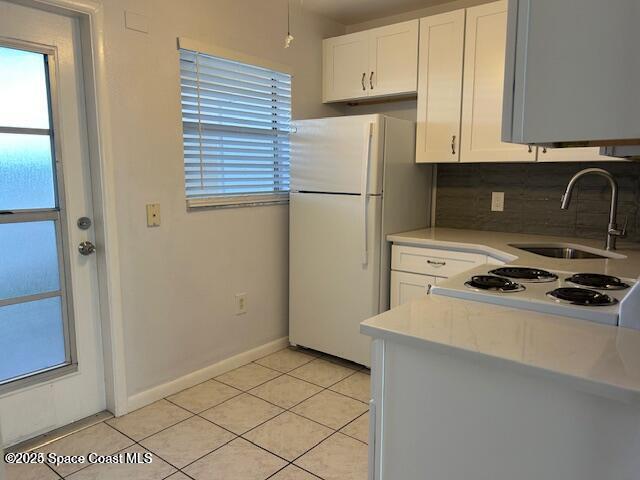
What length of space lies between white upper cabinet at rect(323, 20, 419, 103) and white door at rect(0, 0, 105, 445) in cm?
174

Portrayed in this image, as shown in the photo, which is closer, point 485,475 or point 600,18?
point 600,18

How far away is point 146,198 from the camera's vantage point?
8.07 feet

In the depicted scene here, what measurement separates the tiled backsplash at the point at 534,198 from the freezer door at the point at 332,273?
2.52 feet

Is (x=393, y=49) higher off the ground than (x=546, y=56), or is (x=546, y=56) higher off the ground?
(x=393, y=49)

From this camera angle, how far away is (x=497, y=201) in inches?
123

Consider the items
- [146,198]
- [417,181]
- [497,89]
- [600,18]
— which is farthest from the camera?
[417,181]

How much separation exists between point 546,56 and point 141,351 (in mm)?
2343

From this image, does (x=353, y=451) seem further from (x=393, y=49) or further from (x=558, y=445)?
(x=393, y=49)

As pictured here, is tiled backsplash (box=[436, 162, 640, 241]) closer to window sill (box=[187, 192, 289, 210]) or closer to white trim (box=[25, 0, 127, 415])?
window sill (box=[187, 192, 289, 210])

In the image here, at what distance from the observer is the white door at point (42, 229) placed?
205cm

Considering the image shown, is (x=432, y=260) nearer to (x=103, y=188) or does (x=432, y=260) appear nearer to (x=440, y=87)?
(x=440, y=87)

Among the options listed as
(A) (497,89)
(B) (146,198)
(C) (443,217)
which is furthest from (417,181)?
(B) (146,198)

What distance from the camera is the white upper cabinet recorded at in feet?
9.85

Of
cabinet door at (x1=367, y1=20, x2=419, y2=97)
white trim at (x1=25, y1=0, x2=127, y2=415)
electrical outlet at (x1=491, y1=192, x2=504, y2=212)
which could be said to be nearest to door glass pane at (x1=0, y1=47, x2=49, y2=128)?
white trim at (x1=25, y1=0, x2=127, y2=415)
